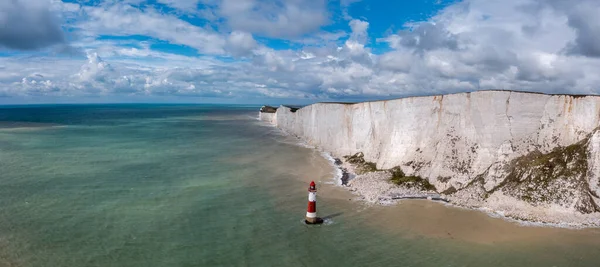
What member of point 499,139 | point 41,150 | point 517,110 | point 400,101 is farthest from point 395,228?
point 41,150

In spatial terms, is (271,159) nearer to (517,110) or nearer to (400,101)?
(400,101)

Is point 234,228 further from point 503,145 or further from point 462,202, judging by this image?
point 503,145

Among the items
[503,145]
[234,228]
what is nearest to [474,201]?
[503,145]

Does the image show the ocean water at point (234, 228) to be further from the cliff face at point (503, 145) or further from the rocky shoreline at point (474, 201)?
the cliff face at point (503, 145)

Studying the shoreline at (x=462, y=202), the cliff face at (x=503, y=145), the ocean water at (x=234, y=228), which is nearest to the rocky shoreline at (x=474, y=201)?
the shoreline at (x=462, y=202)

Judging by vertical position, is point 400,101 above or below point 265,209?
above

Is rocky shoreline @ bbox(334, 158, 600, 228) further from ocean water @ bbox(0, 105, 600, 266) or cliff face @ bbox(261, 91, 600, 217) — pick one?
ocean water @ bbox(0, 105, 600, 266)
